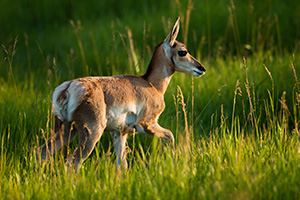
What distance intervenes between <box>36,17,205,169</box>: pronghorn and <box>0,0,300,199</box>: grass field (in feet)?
0.56

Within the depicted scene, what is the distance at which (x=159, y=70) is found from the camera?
18.0ft

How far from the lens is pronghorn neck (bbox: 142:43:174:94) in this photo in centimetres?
546

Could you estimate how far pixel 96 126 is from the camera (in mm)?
4574

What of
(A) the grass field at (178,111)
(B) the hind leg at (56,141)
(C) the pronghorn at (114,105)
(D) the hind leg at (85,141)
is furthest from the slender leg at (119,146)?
(D) the hind leg at (85,141)

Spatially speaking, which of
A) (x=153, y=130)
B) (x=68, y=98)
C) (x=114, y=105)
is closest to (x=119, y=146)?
(x=153, y=130)

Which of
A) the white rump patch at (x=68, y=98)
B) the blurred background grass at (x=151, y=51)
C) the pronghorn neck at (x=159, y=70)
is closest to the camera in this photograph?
the white rump patch at (x=68, y=98)

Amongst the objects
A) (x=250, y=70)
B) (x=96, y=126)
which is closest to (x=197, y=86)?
(x=250, y=70)

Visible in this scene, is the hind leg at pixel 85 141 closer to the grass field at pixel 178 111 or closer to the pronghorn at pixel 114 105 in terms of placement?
the pronghorn at pixel 114 105

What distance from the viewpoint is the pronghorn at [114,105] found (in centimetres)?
455

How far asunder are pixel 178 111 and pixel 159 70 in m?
0.70

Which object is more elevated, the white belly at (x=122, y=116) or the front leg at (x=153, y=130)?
the white belly at (x=122, y=116)

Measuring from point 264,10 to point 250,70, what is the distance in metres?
3.11

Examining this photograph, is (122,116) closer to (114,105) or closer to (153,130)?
(114,105)

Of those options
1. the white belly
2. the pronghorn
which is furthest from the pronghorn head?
the white belly
